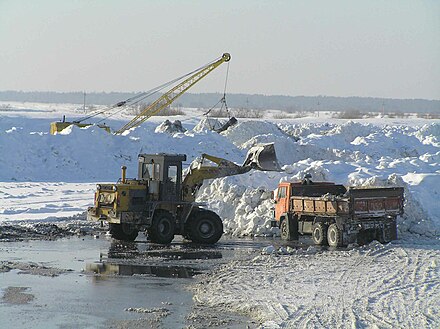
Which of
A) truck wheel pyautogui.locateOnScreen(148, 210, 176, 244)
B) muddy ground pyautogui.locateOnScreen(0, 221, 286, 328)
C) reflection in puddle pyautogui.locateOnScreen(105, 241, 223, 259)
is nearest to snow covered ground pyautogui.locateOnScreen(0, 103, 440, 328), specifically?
muddy ground pyautogui.locateOnScreen(0, 221, 286, 328)

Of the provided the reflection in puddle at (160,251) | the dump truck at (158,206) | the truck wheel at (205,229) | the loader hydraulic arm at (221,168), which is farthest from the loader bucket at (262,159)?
Answer: the reflection in puddle at (160,251)

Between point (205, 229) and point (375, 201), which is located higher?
point (375, 201)

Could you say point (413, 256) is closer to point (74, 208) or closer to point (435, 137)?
point (74, 208)

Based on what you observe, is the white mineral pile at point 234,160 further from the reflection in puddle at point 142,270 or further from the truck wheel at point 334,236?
the reflection in puddle at point 142,270

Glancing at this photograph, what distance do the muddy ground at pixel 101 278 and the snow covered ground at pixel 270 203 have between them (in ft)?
2.26

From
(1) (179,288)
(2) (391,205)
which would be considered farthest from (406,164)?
(1) (179,288)

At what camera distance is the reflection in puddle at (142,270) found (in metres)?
17.9

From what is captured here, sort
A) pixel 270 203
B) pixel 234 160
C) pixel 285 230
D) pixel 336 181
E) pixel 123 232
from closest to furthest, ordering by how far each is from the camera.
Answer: pixel 123 232 < pixel 285 230 < pixel 270 203 < pixel 336 181 < pixel 234 160

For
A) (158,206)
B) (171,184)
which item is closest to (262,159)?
(171,184)

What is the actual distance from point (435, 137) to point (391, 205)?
107 feet

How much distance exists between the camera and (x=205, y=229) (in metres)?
23.3

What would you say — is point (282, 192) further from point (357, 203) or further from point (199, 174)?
point (357, 203)

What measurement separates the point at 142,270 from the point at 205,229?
16.6ft

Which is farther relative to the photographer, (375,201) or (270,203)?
(270,203)
